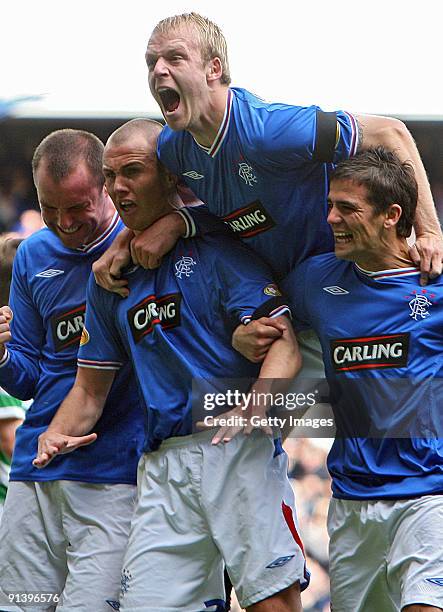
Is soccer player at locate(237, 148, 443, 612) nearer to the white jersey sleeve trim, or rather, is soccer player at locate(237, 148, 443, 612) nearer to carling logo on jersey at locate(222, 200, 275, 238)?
carling logo on jersey at locate(222, 200, 275, 238)

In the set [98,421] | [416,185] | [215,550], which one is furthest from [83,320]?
[416,185]

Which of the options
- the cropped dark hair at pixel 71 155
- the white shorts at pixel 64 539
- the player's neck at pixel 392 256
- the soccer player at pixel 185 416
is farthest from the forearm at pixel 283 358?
the cropped dark hair at pixel 71 155

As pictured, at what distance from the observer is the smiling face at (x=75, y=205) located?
223cm

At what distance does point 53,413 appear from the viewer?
2.27 metres

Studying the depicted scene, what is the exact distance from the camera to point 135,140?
212 cm

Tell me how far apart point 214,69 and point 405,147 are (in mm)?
417

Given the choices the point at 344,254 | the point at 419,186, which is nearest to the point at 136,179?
the point at 344,254

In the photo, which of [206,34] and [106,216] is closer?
[206,34]

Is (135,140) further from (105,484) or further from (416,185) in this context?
(105,484)

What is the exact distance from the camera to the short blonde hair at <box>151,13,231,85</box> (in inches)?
82.9

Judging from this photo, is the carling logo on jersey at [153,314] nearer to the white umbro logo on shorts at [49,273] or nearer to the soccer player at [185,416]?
the soccer player at [185,416]

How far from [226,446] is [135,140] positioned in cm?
65

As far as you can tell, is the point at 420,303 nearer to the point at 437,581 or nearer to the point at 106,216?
the point at 437,581

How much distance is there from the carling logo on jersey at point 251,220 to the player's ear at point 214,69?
270 millimetres
